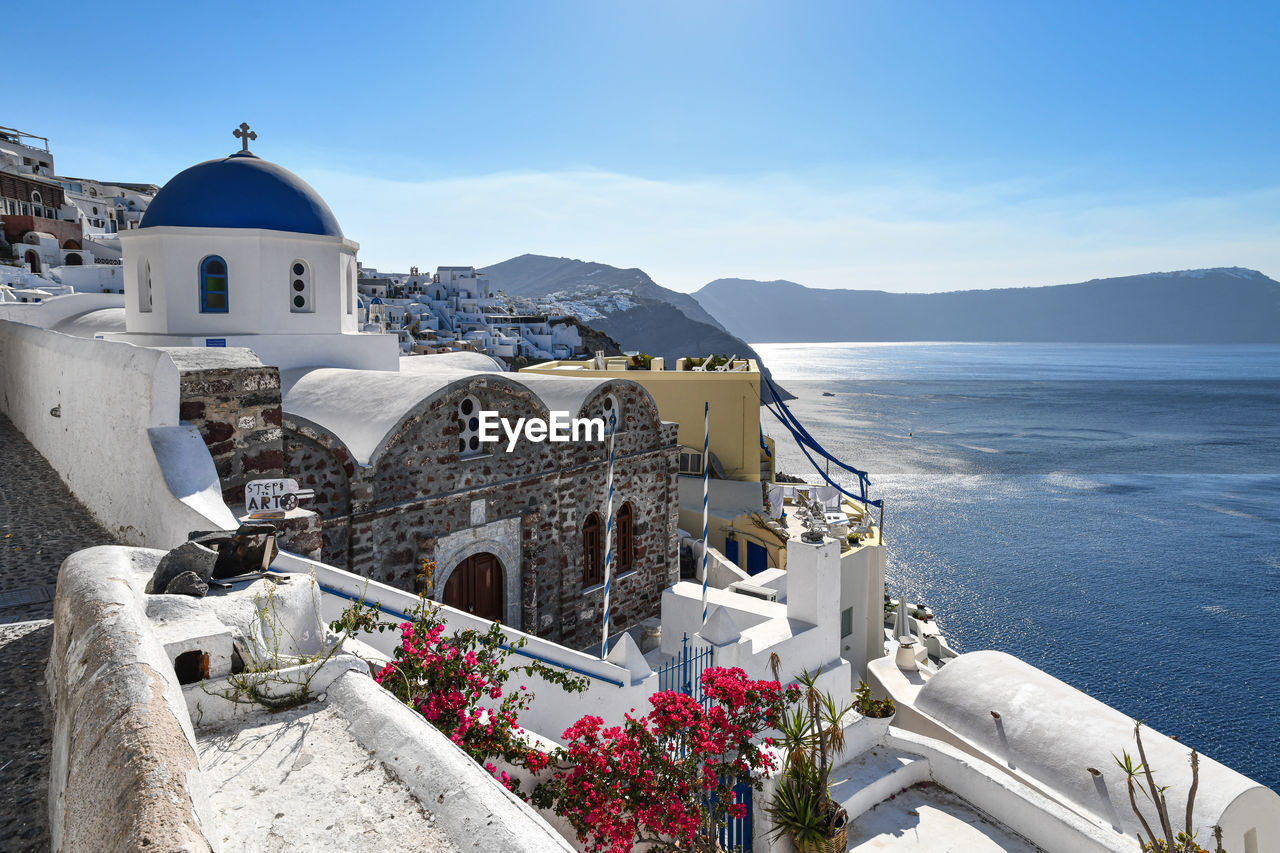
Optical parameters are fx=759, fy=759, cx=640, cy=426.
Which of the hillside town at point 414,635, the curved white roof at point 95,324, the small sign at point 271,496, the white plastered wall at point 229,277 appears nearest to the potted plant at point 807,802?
the hillside town at point 414,635

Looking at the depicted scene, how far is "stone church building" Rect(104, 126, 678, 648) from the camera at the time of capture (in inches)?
407

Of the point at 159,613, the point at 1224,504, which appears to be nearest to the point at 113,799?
the point at 159,613

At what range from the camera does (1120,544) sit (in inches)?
1359

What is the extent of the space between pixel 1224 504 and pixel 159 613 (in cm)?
5221

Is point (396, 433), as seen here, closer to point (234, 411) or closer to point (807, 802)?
point (234, 411)

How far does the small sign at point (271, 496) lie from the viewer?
6367 millimetres

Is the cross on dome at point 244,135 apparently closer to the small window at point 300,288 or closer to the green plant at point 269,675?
the small window at point 300,288

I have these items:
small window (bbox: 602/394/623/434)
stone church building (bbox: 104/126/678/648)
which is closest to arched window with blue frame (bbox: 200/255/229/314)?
stone church building (bbox: 104/126/678/648)

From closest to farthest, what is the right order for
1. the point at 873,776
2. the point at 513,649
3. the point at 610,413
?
the point at 513,649, the point at 873,776, the point at 610,413

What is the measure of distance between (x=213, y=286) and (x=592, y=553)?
825 centimetres

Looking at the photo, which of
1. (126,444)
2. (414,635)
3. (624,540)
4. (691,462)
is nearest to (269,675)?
(414,635)

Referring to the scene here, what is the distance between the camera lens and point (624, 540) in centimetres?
1505

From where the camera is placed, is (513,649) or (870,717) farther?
(870,717)

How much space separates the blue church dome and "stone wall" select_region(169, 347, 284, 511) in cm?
749
